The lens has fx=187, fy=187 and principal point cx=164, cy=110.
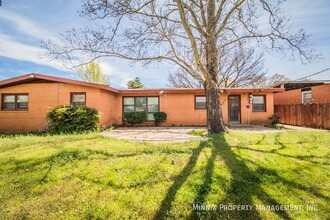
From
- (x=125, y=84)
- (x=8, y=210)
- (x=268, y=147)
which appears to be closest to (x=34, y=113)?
(x=8, y=210)

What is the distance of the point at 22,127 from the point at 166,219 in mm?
13822

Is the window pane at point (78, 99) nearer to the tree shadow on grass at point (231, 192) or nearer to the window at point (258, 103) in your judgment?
the tree shadow on grass at point (231, 192)

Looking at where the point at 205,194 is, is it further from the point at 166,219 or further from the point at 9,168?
the point at 9,168

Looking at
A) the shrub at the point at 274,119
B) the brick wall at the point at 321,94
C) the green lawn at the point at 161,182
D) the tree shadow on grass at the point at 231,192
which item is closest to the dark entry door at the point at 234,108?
the shrub at the point at 274,119

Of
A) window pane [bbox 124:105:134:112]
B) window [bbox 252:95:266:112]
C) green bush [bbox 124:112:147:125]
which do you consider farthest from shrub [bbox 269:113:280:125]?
window pane [bbox 124:105:134:112]

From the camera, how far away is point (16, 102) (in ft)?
42.4

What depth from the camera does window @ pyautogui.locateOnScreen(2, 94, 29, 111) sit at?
12867mm

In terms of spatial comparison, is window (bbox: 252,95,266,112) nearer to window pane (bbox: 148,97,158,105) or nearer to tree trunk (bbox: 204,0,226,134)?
tree trunk (bbox: 204,0,226,134)

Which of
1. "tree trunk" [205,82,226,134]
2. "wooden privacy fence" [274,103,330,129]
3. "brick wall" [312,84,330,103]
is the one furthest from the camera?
"brick wall" [312,84,330,103]

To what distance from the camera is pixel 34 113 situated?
41.4 feet

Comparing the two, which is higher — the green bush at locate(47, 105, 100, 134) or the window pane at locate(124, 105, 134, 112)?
the window pane at locate(124, 105, 134, 112)

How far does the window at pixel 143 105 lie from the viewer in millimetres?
15023

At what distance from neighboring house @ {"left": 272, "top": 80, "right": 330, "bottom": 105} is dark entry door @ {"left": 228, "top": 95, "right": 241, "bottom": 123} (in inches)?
223

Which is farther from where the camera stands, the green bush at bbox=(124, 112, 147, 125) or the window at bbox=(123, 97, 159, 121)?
the window at bbox=(123, 97, 159, 121)
